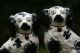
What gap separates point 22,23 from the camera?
133 inches

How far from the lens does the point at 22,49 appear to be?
11.2 feet

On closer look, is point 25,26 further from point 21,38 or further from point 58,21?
point 58,21

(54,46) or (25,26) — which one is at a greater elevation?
(25,26)

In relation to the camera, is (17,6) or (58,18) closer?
(58,18)

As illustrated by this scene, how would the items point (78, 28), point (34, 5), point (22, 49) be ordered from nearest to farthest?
point (22, 49), point (78, 28), point (34, 5)

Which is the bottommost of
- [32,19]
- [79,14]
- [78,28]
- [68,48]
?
[68,48]

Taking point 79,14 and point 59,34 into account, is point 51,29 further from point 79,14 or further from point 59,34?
point 79,14

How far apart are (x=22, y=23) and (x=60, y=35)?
28cm

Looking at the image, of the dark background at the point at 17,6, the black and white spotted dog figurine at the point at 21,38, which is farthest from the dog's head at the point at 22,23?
the dark background at the point at 17,6

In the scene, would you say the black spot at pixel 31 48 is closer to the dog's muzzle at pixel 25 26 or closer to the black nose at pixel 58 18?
the dog's muzzle at pixel 25 26

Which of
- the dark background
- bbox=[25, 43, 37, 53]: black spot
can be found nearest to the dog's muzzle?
bbox=[25, 43, 37, 53]: black spot

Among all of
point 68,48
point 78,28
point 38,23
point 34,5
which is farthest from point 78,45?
point 34,5

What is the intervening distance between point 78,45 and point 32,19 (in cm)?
37

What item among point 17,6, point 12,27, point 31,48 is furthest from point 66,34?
point 17,6
